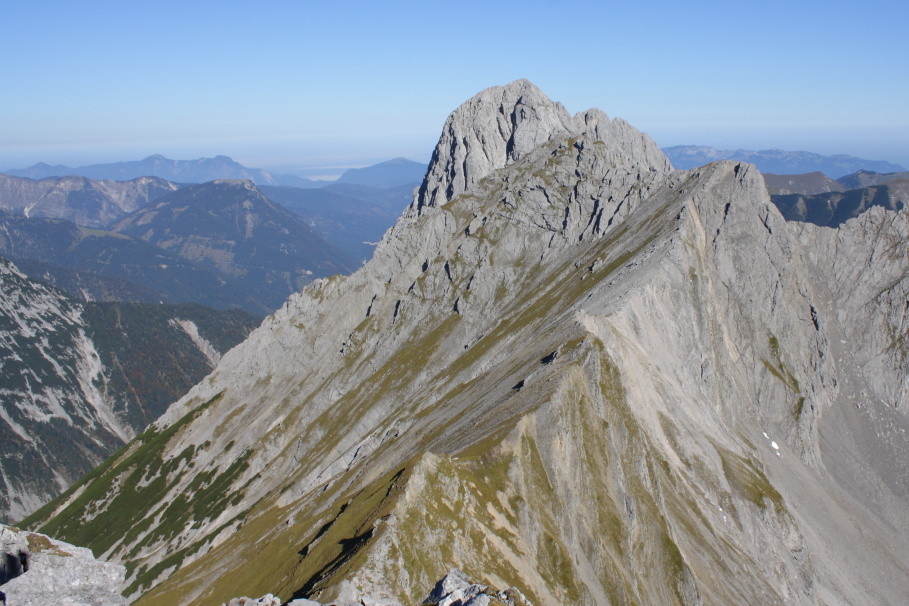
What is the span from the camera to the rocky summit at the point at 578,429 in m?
68.1

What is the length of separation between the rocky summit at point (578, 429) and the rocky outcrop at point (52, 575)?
1579cm

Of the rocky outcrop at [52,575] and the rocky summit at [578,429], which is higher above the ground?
the rocky outcrop at [52,575]

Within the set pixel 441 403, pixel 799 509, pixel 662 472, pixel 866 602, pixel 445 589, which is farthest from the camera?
pixel 441 403

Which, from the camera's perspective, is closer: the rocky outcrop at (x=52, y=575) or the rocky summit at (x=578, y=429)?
the rocky outcrop at (x=52, y=575)

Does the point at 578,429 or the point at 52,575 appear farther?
the point at 578,429

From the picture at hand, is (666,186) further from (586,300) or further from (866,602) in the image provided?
(866,602)

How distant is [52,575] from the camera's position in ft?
122

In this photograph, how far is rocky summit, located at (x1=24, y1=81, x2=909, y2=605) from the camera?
2682 inches

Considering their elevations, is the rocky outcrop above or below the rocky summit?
above

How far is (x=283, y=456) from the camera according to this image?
159 m

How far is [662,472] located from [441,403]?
47116 mm

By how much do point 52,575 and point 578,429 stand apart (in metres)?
61.3

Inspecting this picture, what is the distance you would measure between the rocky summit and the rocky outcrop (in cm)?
1579

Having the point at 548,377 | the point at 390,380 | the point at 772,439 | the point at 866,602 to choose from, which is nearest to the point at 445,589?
the point at 548,377
